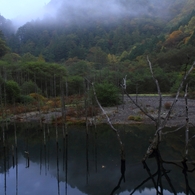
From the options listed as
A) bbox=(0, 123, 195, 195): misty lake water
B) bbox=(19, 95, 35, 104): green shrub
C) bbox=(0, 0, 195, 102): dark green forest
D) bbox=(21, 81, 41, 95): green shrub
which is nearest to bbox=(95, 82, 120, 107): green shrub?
bbox=(0, 0, 195, 102): dark green forest

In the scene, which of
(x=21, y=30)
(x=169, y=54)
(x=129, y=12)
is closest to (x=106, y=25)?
(x=129, y=12)

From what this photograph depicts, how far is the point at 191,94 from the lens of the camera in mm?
34469

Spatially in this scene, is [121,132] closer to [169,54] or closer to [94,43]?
[169,54]

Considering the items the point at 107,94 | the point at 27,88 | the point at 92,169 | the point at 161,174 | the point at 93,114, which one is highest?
the point at 27,88

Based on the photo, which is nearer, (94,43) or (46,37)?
(94,43)

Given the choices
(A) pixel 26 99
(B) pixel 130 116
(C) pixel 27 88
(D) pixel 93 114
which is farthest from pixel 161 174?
(C) pixel 27 88

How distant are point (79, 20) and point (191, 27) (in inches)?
1615

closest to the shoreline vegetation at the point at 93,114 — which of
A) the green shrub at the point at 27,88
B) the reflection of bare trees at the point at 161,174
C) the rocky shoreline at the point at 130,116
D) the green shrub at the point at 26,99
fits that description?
the rocky shoreline at the point at 130,116

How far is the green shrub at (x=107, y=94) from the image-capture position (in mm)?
30156

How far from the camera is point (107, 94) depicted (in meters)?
30.1

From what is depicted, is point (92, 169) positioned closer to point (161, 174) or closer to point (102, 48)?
point (161, 174)

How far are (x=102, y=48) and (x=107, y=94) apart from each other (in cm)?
4508

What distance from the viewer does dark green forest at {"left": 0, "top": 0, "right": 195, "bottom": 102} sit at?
3944 cm

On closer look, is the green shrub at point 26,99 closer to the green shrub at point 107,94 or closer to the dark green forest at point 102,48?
the dark green forest at point 102,48
